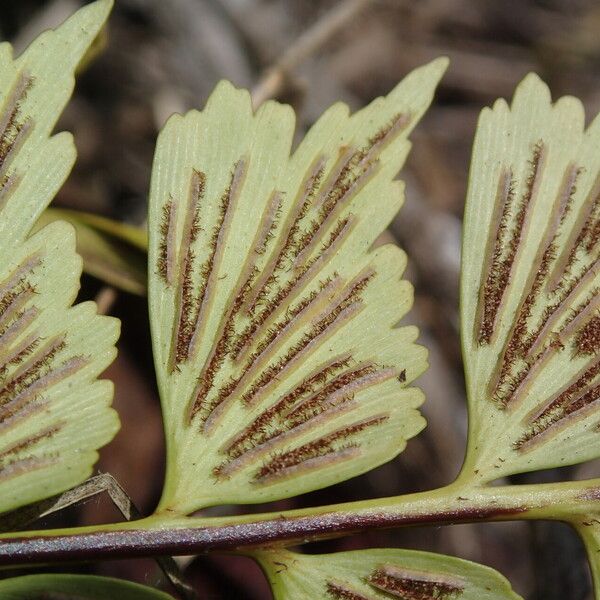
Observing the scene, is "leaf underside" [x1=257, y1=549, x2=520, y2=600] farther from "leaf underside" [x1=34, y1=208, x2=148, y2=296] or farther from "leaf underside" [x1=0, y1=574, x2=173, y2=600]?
"leaf underside" [x1=34, y1=208, x2=148, y2=296]

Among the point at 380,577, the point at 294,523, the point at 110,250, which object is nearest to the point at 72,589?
the point at 294,523

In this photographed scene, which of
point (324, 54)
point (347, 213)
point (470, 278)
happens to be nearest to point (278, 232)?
point (347, 213)

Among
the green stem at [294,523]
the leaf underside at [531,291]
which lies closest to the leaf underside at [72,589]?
the green stem at [294,523]

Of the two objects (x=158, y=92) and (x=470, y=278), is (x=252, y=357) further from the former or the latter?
(x=158, y=92)

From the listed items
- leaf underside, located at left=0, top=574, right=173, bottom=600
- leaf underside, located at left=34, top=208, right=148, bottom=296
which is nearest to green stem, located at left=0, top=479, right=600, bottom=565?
leaf underside, located at left=0, top=574, right=173, bottom=600

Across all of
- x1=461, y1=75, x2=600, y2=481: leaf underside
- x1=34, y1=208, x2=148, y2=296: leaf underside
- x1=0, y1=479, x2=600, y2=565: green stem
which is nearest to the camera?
x1=0, y1=479, x2=600, y2=565: green stem
